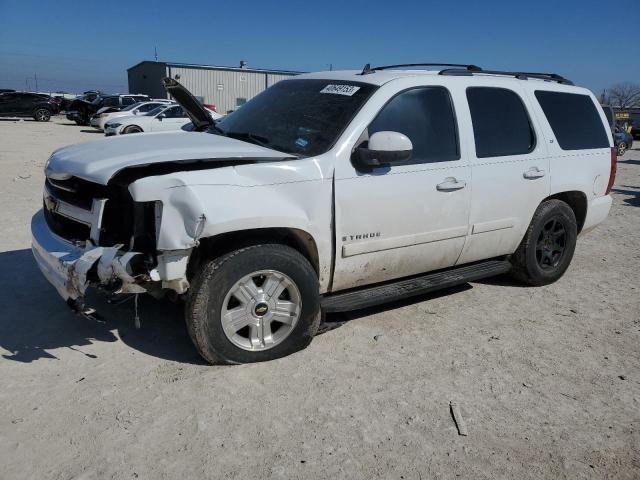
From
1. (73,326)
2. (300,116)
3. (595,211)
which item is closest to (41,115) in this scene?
(73,326)

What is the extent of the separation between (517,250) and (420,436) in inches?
105

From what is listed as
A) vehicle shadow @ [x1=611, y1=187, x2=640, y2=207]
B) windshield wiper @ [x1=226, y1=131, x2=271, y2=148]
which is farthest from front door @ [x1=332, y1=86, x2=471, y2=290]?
vehicle shadow @ [x1=611, y1=187, x2=640, y2=207]

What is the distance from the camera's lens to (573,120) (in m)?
5.16

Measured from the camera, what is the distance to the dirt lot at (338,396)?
8.63 feet

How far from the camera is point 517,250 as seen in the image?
499 centimetres

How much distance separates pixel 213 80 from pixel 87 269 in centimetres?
4017

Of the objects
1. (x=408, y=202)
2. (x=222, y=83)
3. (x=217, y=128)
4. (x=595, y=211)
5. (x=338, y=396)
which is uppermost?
(x=222, y=83)

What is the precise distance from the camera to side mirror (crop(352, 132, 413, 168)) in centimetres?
346

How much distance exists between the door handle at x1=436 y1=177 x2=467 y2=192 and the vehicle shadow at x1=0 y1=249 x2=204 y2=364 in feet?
6.85

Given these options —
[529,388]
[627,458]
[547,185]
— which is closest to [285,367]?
[529,388]

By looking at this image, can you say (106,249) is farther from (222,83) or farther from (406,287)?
(222,83)

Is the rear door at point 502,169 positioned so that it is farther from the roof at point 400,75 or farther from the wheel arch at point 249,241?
the wheel arch at point 249,241

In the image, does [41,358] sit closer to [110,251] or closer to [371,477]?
[110,251]

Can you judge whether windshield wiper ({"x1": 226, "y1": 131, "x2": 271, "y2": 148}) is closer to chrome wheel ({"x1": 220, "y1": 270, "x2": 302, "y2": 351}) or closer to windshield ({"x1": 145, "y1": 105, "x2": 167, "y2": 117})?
chrome wheel ({"x1": 220, "y1": 270, "x2": 302, "y2": 351})
